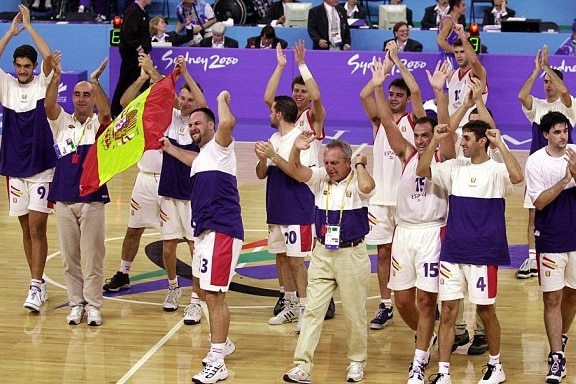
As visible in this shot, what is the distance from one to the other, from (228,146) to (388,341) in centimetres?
260

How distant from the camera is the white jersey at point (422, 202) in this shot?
373 inches

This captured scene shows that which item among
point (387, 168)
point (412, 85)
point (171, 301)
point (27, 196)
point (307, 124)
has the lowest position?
point (171, 301)

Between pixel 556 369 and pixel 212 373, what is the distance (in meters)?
2.94

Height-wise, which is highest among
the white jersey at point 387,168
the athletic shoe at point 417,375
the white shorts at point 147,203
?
the white jersey at point 387,168

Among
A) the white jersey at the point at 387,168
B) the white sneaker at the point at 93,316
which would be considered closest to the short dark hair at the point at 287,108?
the white jersey at the point at 387,168

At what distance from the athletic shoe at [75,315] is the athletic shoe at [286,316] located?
73.6 inches

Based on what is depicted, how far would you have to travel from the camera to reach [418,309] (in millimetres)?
9742

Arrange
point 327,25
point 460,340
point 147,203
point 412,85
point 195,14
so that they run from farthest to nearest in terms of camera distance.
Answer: point 195,14 < point 327,25 < point 147,203 < point 460,340 < point 412,85

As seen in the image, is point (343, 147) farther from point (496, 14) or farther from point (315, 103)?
point (496, 14)

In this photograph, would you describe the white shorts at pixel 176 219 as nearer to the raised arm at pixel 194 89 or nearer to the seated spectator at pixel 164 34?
the raised arm at pixel 194 89

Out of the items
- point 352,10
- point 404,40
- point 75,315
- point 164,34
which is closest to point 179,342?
point 75,315

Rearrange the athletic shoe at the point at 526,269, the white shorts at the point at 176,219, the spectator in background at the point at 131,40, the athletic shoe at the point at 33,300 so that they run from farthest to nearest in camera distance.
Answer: the spectator in background at the point at 131,40, the athletic shoe at the point at 526,269, the white shorts at the point at 176,219, the athletic shoe at the point at 33,300

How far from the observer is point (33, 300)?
36.8 feet

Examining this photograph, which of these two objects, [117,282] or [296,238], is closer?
[296,238]
